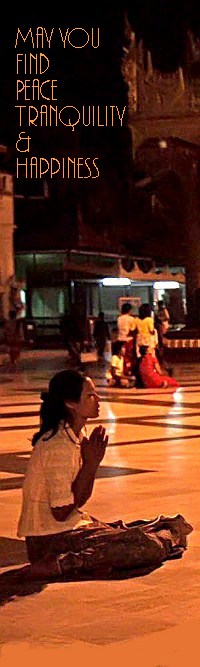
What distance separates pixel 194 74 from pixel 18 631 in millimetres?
26556

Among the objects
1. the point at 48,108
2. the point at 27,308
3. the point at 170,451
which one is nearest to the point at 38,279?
the point at 27,308

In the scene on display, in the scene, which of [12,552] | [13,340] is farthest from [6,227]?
[12,552]

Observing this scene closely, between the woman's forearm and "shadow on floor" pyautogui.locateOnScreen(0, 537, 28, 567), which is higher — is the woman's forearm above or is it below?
above

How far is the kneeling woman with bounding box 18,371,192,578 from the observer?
6.63m

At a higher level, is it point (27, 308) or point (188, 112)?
point (188, 112)

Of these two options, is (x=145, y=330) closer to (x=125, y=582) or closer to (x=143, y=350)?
(x=143, y=350)

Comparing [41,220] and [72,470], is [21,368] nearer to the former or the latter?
[41,220]

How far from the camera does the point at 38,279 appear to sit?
48062 mm

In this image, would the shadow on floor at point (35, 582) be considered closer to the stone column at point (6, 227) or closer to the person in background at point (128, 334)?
the person in background at point (128, 334)

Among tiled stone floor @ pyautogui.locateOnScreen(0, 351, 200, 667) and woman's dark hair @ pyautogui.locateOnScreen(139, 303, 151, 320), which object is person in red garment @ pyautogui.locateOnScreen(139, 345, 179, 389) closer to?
woman's dark hair @ pyautogui.locateOnScreen(139, 303, 151, 320)

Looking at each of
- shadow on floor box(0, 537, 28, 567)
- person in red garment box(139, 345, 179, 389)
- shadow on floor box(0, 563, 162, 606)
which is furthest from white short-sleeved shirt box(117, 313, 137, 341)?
shadow on floor box(0, 563, 162, 606)

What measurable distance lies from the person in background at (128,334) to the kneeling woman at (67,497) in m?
15.7

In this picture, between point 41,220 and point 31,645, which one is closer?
point 31,645

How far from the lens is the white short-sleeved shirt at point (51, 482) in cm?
662
